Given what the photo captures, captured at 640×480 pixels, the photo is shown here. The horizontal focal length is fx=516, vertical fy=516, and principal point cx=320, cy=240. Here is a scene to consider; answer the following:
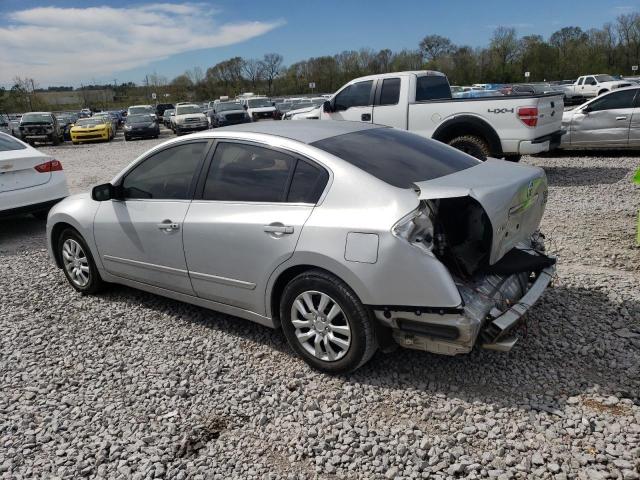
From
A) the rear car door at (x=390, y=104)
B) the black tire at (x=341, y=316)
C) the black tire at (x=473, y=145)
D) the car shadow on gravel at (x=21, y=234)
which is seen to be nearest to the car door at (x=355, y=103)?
the rear car door at (x=390, y=104)

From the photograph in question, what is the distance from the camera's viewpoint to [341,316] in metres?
3.24

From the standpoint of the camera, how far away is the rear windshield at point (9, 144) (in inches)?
300

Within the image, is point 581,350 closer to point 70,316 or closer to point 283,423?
point 283,423

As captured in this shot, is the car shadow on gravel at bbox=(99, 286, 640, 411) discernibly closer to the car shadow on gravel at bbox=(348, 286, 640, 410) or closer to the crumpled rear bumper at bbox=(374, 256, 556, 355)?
the car shadow on gravel at bbox=(348, 286, 640, 410)

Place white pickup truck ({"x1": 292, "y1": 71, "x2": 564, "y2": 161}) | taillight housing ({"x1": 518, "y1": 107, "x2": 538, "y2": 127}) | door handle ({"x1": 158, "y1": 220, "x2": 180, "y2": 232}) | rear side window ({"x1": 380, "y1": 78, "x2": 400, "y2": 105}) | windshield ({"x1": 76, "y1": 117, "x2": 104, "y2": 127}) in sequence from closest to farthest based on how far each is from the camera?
1. door handle ({"x1": 158, "y1": 220, "x2": 180, "y2": 232})
2. taillight housing ({"x1": 518, "y1": 107, "x2": 538, "y2": 127})
3. white pickup truck ({"x1": 292, "y1": 71, "x2": 564, "y2": 161})
4. rear side window ({"x1": 380, "y1": 78, "x2": 400, "y2": 105})
5. windshield ({"x1": 76, "y1": 117, "x2": 104, "y2": 127})

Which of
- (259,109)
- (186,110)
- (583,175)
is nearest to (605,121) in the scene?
A: (583,175)

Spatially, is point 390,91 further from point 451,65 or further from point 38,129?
point 451,65

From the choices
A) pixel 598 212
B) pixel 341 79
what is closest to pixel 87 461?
pixel 598 212

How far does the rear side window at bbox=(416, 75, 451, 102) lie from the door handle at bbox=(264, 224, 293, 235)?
7493 mm

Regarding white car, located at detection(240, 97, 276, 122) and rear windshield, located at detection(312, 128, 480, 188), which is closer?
rear windshield, located at detection(312, 128, 480, 188)

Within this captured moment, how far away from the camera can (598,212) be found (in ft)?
22.8

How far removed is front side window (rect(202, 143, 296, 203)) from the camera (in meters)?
3.53

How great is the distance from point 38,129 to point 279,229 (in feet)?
89.4

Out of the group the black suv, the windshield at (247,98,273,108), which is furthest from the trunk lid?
the windshield at (247,98,273,108)
